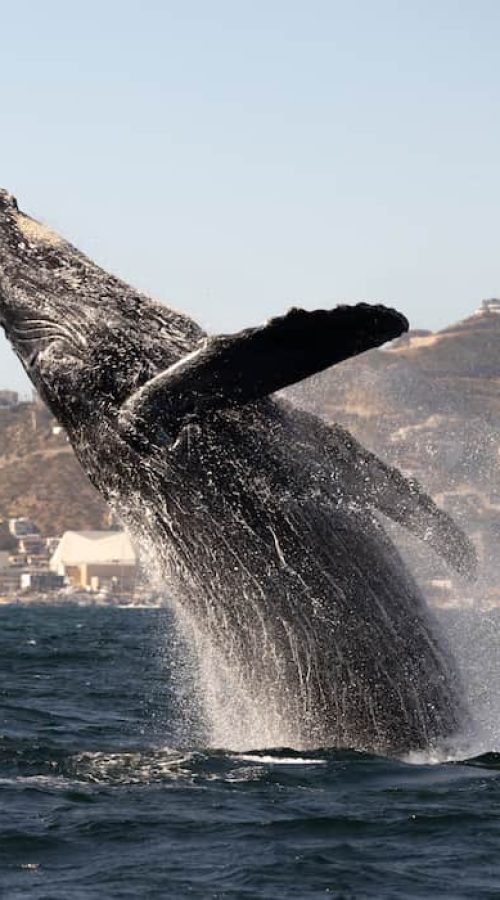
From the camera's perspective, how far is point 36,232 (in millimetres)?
13836

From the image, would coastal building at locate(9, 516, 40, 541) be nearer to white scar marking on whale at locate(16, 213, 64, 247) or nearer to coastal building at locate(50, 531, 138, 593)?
coastal building at locate(50, 531, 138, 593)

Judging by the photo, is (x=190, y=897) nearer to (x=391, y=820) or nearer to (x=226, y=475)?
(x=391, y=820)

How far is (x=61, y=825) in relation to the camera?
11172 millimetres

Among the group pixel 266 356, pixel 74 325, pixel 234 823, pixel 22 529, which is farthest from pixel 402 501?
pixel 22 529

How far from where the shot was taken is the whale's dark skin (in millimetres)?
12375

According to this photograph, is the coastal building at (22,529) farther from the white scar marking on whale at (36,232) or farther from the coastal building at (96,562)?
the white scar marking on whale at (36,232)

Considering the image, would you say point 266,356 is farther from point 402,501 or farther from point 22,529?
point 22,529

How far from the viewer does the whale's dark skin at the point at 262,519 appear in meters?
12.4

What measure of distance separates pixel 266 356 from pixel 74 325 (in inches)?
93.5

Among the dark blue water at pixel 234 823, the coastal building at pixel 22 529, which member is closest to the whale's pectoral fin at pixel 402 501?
the dark blue water at pixel 234 823

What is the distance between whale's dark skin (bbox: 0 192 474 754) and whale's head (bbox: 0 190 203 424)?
1 centimetres

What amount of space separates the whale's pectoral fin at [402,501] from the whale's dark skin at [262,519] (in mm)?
14

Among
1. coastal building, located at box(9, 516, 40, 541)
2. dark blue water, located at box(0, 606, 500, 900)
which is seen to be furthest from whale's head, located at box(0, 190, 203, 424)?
coastal building, located at box(9, 516, 40, 541)

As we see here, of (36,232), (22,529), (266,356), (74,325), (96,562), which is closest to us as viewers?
(266,356)
